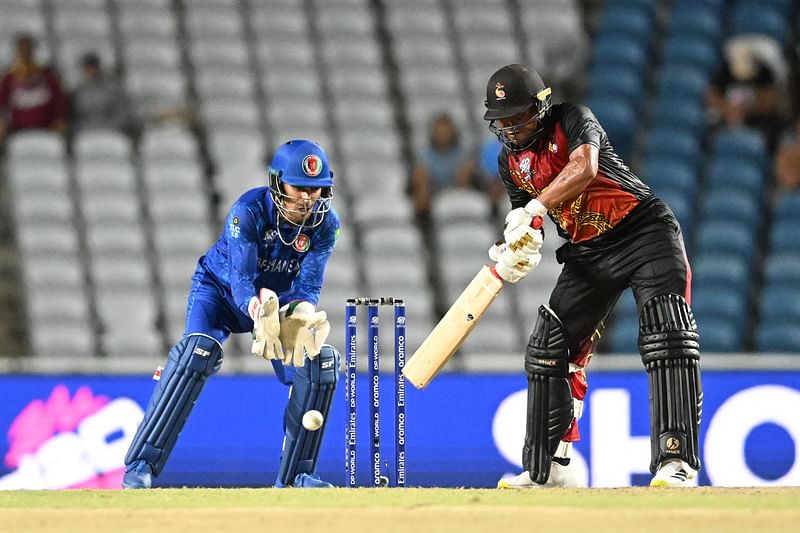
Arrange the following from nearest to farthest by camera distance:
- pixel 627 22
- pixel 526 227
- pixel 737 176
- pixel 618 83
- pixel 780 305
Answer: pixel 526 227
pixel 780 305
pixel 737 176
pixel 618 83
pixel 627 22

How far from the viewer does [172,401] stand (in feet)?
22.9

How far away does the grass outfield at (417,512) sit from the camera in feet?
16.8

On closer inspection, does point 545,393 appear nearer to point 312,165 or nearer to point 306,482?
point 306,482

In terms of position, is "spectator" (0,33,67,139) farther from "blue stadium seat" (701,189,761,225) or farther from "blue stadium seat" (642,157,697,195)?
"blue stadium seat" (701,189,761,225)

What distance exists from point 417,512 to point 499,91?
199 cm

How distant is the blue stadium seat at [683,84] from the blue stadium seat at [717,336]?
269 cm

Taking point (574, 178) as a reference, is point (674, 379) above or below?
below

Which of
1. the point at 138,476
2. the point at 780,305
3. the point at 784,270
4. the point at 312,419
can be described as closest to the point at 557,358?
the point at 312,419

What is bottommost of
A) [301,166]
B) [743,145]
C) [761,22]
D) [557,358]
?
[557,358]

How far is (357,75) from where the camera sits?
44.0ft

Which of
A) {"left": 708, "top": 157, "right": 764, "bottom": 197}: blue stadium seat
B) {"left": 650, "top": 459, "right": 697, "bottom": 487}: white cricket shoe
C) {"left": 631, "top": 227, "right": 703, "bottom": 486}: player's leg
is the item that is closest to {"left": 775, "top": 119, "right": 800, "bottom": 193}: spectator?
{"left": 708, "top": 157, "right": 764, "bottom": 197}: blue stadium seat

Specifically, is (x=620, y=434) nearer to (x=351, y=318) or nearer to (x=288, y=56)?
(x=351, y=318)

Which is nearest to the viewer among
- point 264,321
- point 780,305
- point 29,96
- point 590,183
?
point 590,183

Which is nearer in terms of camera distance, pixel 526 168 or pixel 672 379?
pixel 672 379
